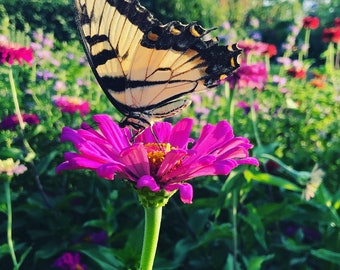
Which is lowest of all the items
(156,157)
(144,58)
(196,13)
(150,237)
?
(150,237)

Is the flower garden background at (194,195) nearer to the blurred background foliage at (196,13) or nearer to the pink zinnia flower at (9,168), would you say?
the pink zinnia flower at (9,168)

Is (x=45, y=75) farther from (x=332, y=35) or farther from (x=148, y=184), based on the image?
(x=148, y=184)

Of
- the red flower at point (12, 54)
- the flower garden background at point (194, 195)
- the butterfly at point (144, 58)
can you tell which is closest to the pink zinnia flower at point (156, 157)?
the butterfly at point (144, 58)

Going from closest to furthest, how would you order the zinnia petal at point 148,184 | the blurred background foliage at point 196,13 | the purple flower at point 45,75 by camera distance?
the zinnia petal at point 148,184, the purple flower at point 45,75, the blurred background foliage at point 196,13

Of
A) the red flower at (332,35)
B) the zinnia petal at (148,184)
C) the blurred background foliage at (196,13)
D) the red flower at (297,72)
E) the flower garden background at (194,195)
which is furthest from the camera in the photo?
the blurred background foliage at (196,13)

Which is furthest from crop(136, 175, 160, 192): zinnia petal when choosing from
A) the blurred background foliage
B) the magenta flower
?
the blurred background foliage

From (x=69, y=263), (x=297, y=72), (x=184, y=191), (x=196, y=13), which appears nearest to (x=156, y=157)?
(x=184, y=191)
